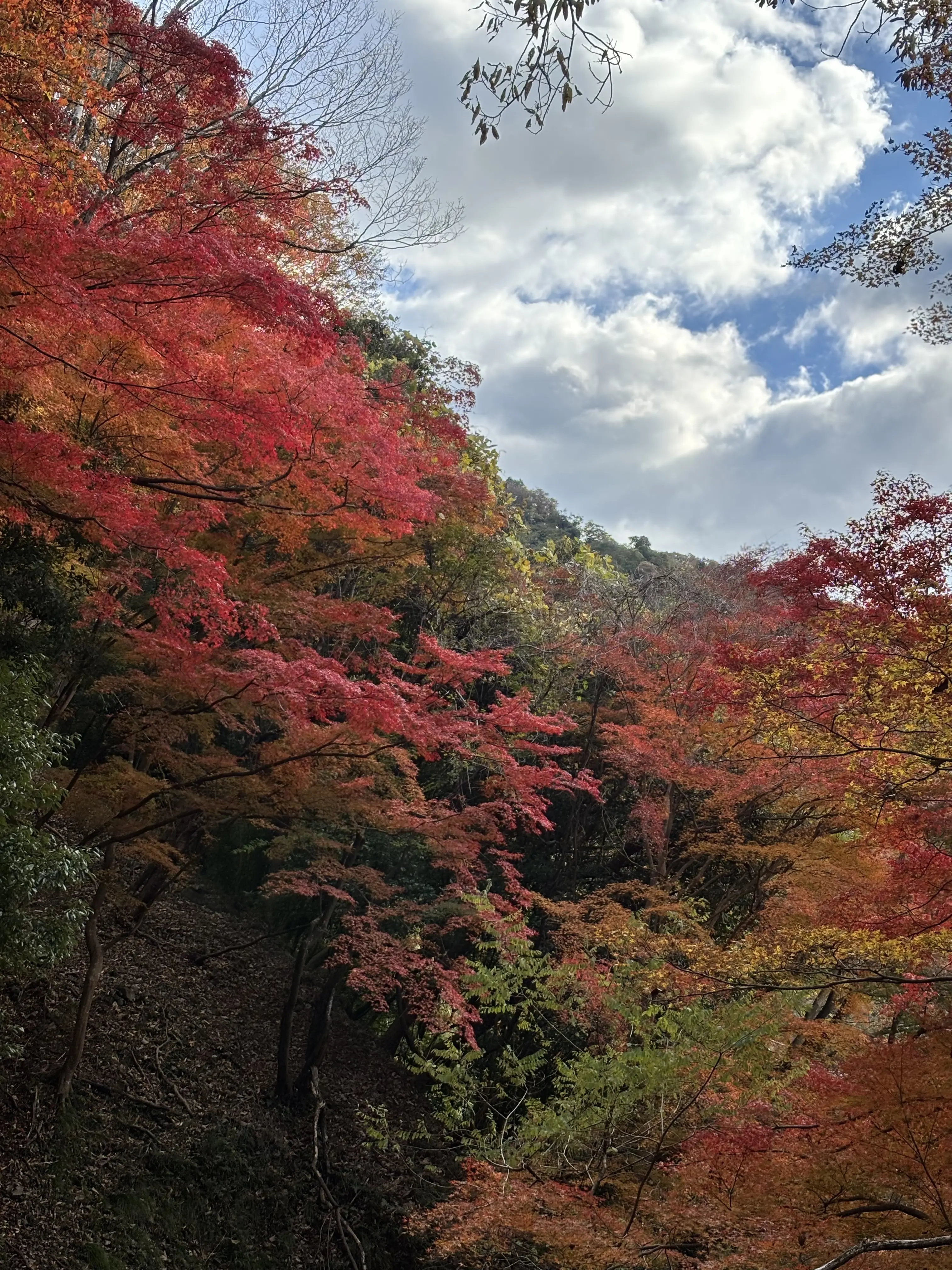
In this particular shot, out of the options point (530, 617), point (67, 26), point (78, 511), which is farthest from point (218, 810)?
point (67, 26)

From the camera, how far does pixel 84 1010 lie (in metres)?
10.0

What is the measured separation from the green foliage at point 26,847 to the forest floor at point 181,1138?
111 inches

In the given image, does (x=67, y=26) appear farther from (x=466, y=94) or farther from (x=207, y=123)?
(x=466, y=94)

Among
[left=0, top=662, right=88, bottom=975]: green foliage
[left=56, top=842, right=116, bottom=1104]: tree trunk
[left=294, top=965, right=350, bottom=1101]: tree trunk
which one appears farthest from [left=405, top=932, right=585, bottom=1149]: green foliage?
[left=0, top=662, right=88, bottom=975]: green foliage

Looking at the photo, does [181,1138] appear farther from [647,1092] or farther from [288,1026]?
[647,1092]

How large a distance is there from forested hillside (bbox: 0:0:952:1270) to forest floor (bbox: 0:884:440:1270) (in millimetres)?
63

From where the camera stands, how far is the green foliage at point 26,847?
22.5 ft

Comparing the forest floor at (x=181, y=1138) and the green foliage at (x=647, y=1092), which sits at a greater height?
the green foliage at (x=647, y=1092)

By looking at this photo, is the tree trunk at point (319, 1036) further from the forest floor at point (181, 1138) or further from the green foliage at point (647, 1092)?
the green foliage at point (647, 1092)

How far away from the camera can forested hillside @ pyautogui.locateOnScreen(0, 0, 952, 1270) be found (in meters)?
6.84

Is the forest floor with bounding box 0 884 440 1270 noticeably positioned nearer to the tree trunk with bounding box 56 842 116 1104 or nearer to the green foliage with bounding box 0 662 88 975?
the tree trunk with bounding box 56 842 116 1104

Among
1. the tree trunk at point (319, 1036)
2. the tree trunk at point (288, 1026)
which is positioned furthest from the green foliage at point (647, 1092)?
the tree trunk at point (288, 1026)

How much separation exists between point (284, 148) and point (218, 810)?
307 inches

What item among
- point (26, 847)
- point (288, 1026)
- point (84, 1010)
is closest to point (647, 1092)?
point (26, 847)
